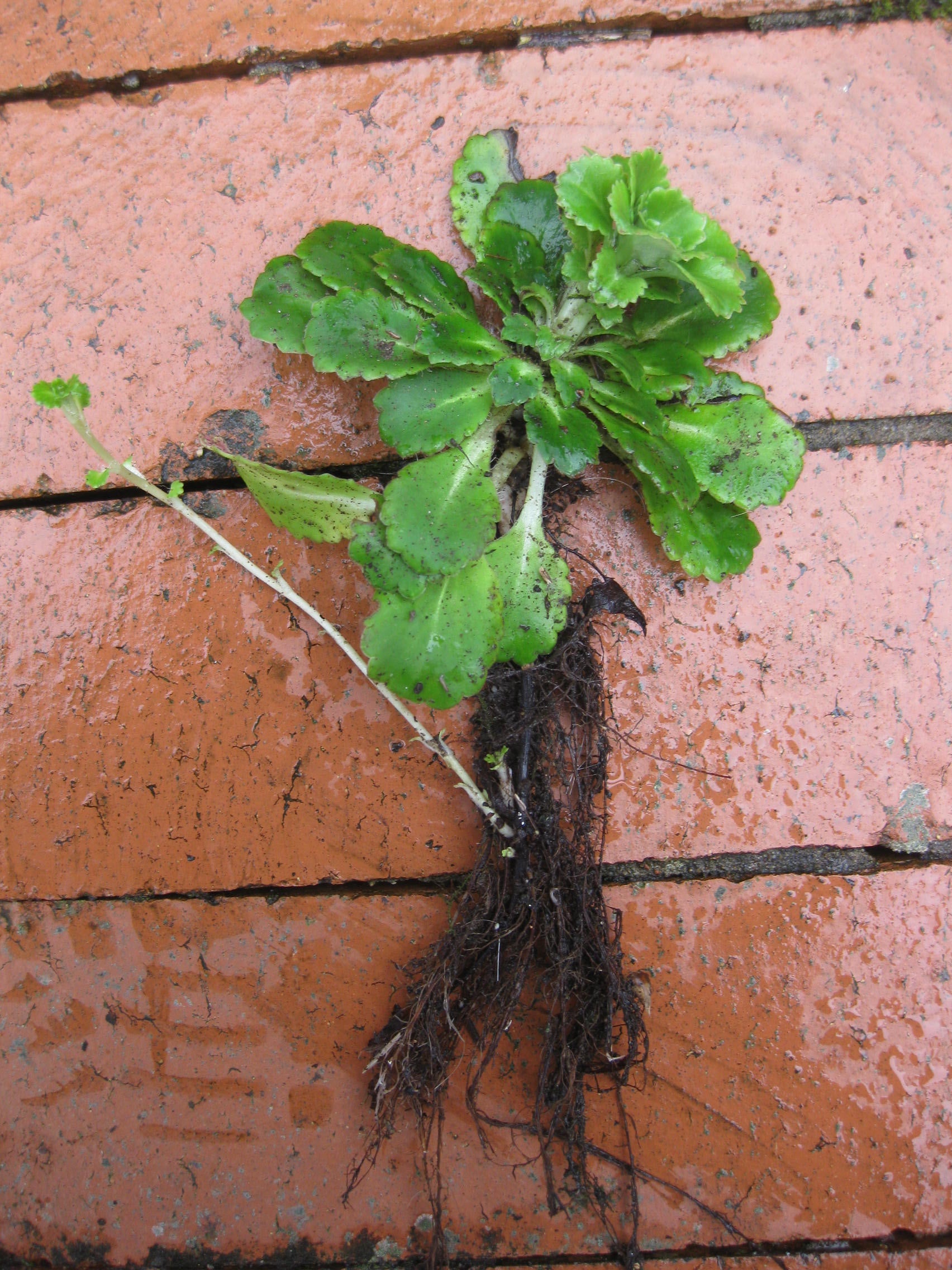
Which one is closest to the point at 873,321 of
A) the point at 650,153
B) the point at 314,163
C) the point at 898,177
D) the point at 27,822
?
the point at 898,177

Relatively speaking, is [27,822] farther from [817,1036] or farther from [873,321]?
[873,321]

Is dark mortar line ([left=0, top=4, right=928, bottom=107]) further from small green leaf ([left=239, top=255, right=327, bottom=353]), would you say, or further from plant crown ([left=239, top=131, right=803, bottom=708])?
small green leaf ([left=239, top=255, right=327, bottom=353])

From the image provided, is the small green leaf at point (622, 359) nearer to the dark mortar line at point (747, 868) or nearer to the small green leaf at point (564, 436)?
the small green leaf at point (564, 436)

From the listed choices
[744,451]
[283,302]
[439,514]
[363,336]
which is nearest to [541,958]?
[439,514]

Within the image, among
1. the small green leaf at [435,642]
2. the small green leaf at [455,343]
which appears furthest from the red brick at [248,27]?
the small green leaf at [435,642]

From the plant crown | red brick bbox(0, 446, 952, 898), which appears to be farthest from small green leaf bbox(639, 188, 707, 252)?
red brick bbox(0, 446, 952, 898)

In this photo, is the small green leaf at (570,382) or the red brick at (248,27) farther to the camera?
the red brick at (248,27)

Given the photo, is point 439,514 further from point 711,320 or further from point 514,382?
point 711,320
